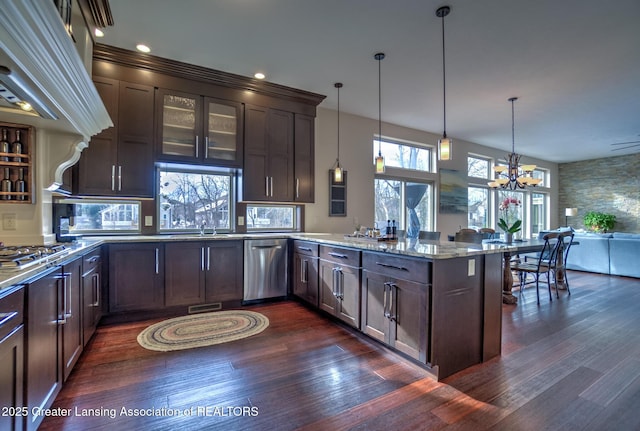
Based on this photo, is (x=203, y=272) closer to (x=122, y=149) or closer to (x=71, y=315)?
(x=71, y=315)

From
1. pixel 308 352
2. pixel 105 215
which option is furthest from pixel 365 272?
pixel 105 215

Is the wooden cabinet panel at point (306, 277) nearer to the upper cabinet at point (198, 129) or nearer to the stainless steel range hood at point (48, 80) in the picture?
the upper cabinet at point (198, 129)

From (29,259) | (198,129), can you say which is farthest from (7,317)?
(198,129)

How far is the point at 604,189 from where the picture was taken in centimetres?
870

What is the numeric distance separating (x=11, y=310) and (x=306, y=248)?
2.71 metres

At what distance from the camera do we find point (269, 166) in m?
4.15

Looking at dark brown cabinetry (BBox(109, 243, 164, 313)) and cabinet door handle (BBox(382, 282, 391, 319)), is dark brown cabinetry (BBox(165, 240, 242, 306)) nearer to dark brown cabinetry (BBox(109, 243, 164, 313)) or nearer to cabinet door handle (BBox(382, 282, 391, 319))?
dark brown cabinetry (BBox(109, 243, 164, 313))

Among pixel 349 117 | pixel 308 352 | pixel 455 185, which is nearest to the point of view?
pixel 308 352

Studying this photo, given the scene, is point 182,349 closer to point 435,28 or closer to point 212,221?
point 212,221

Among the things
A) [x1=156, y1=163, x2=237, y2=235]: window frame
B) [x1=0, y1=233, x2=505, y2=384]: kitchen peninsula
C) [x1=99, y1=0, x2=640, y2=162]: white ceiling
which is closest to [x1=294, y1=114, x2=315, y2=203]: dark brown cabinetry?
[x1=99, y1=0, x2=640, y2=162]: white ceiling

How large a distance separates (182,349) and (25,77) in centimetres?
223

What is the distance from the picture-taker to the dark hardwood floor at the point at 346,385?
1705 mm

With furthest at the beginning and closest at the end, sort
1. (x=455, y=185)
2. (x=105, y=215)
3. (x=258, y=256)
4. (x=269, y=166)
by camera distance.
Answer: (x=455, y=185), (x=269, y=166), (x=258, y=256), (x=105, y=215)

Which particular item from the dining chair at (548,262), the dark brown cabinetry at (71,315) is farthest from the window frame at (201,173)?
the dining chair at (548,262)
